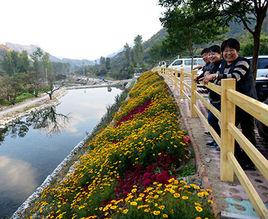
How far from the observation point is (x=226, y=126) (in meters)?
3.71

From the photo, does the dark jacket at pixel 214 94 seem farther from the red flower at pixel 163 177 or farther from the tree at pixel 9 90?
the tree at pixel 9 90

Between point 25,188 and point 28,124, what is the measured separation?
20776mm

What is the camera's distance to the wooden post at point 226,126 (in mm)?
3592

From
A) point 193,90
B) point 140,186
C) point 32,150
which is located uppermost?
point 193,90

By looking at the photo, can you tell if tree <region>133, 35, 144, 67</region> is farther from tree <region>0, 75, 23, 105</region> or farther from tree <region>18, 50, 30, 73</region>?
tree <region>0, 75, 23, 105</region>

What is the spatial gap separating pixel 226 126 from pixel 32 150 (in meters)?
21.4

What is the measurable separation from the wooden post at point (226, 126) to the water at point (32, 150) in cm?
1135

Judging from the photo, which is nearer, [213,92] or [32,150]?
[213,92]

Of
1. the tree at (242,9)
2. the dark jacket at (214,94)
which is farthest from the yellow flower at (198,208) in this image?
the tree at (242,9)

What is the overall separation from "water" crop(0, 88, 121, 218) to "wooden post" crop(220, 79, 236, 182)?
1135 cm

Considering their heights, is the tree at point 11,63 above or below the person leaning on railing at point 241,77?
above

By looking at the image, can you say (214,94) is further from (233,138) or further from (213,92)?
(233,138)

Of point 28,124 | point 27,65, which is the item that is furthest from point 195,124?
point 27,65

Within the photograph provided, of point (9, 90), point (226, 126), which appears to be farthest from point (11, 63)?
point (226, 126)
